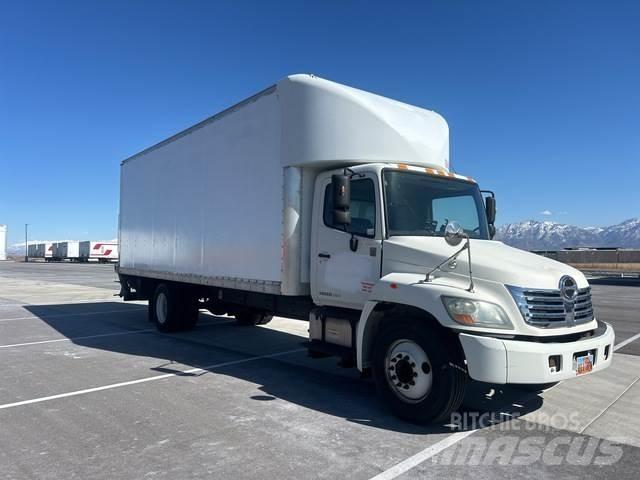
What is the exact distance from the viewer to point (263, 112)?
7.37 meters

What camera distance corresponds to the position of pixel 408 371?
509cm

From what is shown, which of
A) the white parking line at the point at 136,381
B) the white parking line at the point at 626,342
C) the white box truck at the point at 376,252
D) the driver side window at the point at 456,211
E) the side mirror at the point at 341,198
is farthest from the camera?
the white parking line at the point at 626,342

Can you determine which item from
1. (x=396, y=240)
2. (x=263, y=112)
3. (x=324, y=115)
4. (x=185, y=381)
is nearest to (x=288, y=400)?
(x=185, y=381)

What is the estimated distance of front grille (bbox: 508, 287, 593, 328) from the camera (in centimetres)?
462

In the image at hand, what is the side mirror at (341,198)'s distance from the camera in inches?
219

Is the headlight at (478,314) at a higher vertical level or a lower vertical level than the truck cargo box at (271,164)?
lower

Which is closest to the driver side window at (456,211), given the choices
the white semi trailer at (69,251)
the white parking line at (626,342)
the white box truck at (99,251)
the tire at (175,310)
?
the white parking line at (626,342)

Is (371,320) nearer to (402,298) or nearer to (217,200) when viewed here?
(402,298)

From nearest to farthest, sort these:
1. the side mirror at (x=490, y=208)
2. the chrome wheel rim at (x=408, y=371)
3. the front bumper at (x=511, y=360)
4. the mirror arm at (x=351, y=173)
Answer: the front bumper at (x=511, y=360)
the chrome wheel rim at (x=408, y=371)
the mirror arm at (x=351, y=173)
the side mirror at (x=490, y=208)

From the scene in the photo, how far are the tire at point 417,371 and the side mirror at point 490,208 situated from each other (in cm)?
260

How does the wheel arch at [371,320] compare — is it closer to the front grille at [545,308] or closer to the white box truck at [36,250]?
the front grille at [545,308]

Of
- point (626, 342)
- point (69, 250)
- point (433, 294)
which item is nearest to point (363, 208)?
point (433, 294)

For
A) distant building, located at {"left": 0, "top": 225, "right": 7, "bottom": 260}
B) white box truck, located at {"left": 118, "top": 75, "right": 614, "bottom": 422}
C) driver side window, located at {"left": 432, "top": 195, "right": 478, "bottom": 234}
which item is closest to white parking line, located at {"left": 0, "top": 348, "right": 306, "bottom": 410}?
white box truck, located at {"left": 118, "top": 75, "right": 614, "bottom": 422}

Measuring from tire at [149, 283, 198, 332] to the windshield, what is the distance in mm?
6181
